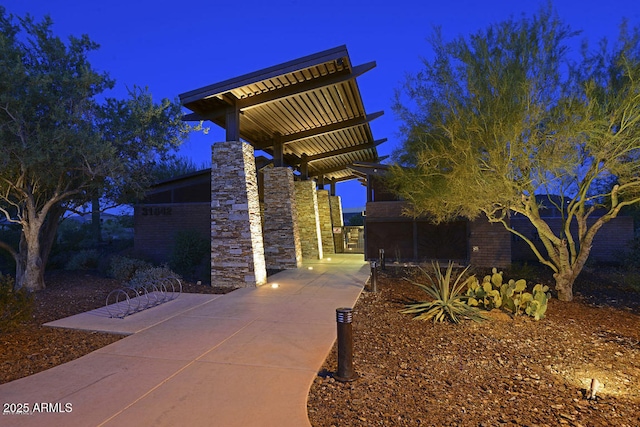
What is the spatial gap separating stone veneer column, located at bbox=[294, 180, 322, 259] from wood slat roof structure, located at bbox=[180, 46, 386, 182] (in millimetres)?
1661

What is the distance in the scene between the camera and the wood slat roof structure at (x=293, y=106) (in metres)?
9.66

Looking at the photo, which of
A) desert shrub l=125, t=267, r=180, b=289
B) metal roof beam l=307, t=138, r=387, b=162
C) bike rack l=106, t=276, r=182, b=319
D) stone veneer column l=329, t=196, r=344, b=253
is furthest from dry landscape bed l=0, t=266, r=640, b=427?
stone veneer column l=329, t=196, r=344, b=253

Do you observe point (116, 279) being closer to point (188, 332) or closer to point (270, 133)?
point (188, 332)

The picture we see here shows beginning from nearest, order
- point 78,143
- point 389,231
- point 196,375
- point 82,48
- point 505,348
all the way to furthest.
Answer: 1. point 196,375
2. point 505,348
3. point 78,143
4. point 82,48
5. point 389,231

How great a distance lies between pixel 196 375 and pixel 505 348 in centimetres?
407

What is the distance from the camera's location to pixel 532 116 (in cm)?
652

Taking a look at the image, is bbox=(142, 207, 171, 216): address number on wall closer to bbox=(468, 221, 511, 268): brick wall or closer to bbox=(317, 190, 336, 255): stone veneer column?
bbox=(317, 190, 336, 255): stone veneer column

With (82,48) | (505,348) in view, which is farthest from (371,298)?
(82,48)

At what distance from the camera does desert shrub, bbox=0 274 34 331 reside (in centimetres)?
562

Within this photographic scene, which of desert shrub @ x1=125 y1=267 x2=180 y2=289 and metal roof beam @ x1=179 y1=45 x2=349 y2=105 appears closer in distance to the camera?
metal roof beam @ x1=179 y1=45 x2=349 y2=105

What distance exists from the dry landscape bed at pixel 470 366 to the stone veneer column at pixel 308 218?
1011cm

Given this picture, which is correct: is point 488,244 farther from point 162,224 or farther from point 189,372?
point 162,224

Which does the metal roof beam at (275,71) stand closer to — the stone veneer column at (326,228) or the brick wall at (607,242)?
the brick wall at (607,242)

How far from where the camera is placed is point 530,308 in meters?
6.63
